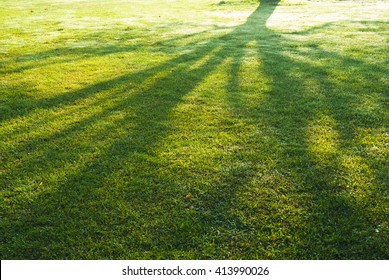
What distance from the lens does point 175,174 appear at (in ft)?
12.3

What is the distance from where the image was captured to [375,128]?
180 inches

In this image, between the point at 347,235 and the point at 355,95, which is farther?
the point at 355,95

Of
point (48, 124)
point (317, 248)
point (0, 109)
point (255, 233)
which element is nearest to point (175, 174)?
point (255, 233)

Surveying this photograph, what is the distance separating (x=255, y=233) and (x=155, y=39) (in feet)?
27.0

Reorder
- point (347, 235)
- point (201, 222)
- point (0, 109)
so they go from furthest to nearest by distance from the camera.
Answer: point (0, 109), point (201, 222), point (347, 235)

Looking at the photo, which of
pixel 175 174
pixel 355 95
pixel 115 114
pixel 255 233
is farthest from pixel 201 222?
pixel 355 95

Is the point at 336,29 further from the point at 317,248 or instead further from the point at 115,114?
the point at 317,248

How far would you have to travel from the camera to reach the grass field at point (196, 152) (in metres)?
2.95

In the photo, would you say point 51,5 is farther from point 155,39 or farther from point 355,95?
point 355,95

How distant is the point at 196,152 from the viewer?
415 cm

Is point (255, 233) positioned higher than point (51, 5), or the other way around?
point (51, 5)

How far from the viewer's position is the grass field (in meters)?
2.95
